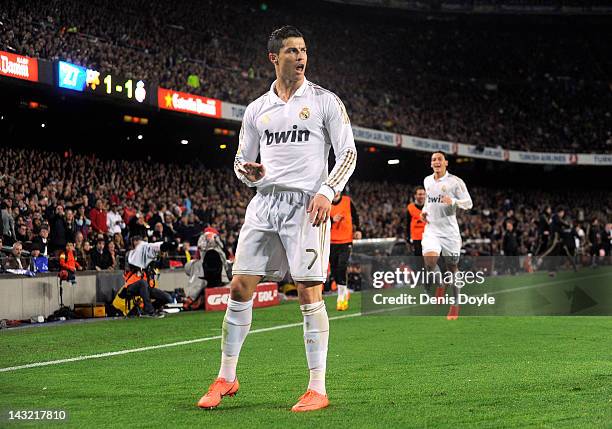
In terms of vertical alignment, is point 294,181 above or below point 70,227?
above

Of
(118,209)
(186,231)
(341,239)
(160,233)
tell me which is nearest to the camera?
(341,239)

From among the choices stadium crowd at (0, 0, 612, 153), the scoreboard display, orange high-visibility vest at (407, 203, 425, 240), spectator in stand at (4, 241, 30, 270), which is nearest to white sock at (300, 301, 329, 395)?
spectator in stand at (4, 241, 30, 270)

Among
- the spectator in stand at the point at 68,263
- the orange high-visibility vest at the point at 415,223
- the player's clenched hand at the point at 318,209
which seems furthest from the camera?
the orange high-visibility vest at the point at 415,223

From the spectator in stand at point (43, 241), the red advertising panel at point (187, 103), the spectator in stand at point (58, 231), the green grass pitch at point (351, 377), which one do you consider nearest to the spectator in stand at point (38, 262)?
the spectator in stand at point (43, 241)

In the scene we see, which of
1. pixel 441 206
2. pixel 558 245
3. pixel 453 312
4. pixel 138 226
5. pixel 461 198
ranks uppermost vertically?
pixel 461 198

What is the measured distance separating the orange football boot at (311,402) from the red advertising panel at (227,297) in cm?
1085

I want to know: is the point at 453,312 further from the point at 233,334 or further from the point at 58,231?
the point at 58,231

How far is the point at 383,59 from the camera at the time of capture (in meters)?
48.0

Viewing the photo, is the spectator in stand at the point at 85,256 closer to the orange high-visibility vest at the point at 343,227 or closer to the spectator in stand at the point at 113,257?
the spectator in stand at the point at 113,257

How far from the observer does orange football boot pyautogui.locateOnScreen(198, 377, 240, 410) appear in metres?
5.55

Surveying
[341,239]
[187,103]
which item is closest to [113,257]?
[341,239]

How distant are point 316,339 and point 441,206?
26.3 ft

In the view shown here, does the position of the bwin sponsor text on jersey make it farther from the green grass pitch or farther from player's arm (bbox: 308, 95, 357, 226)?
the green grass pitch

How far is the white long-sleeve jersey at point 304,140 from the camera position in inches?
225
